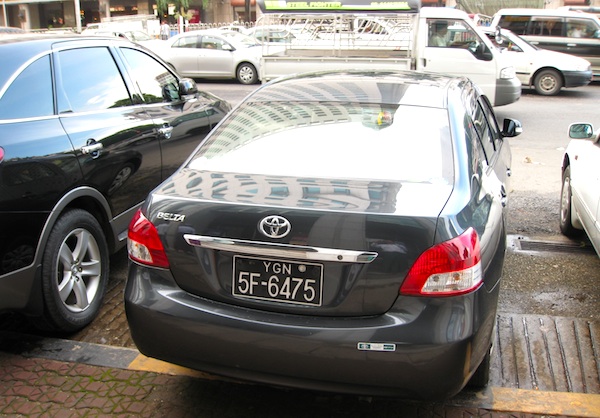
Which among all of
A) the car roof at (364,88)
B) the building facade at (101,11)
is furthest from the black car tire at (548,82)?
the building facade at (101,11)

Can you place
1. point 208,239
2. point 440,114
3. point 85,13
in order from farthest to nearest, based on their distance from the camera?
point 85,13 → point 440,114 → point 208,239

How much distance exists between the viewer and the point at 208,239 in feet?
8.87

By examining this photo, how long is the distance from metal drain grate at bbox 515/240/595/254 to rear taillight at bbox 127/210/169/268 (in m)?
3.64

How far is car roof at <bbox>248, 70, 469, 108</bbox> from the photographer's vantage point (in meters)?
3.66

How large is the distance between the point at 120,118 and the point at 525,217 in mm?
4130

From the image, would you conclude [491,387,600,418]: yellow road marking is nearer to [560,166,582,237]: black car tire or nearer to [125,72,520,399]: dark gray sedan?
[125,72,520,399]: dark gray sedan

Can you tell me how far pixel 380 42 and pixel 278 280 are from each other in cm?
930

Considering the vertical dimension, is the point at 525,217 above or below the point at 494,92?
below

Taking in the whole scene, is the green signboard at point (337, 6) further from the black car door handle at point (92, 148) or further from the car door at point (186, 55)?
the black car door handle at point (92, 148)

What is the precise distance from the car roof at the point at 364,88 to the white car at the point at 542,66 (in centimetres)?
1193

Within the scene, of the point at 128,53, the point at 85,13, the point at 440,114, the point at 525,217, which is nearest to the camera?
the point at 440,114

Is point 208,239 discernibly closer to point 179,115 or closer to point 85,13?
point 179,115

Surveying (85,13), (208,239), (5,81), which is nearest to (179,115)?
(5,81)

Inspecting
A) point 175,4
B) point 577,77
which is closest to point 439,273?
point 577,77
